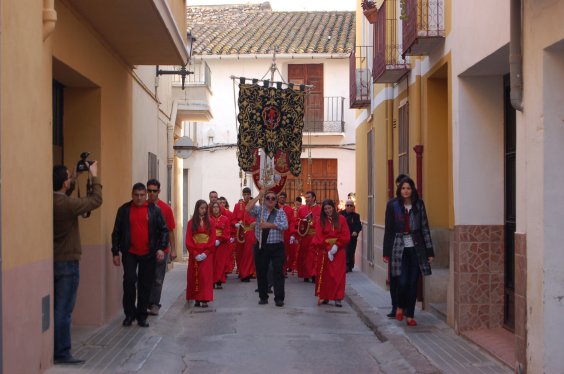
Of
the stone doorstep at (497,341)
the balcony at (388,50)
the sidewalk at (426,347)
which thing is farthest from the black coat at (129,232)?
the balcony at (388,50)

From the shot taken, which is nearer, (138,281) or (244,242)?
(138,281)

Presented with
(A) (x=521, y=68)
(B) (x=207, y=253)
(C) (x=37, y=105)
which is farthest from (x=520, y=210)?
(B) (x=207, y=253)

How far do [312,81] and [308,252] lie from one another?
44.2 ft

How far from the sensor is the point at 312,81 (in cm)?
3130

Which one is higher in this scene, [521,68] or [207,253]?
[521,68]

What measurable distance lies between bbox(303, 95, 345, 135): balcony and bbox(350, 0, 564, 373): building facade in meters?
13.5

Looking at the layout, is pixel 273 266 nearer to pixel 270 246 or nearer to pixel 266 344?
pixel 270 246

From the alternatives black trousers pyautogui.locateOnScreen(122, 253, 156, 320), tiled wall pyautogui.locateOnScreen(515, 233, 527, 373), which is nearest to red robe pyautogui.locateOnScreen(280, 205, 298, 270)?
black trousers pyautogui.locateOnScreen(122, 253, 156, 320)

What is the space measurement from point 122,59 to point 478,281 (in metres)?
6.37

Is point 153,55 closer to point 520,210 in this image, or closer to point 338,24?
point 520,210

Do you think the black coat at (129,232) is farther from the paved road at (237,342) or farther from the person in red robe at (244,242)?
the person in red robe at (244,242)

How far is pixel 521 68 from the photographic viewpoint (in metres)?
7.79

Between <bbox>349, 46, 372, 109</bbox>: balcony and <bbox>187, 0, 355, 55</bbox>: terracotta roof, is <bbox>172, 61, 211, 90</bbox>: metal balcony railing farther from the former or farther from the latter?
<bbox>187, 0, 355, 55</bbox>: terracotta roof

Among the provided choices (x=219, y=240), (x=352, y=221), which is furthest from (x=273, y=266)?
(x=352, y=221)
